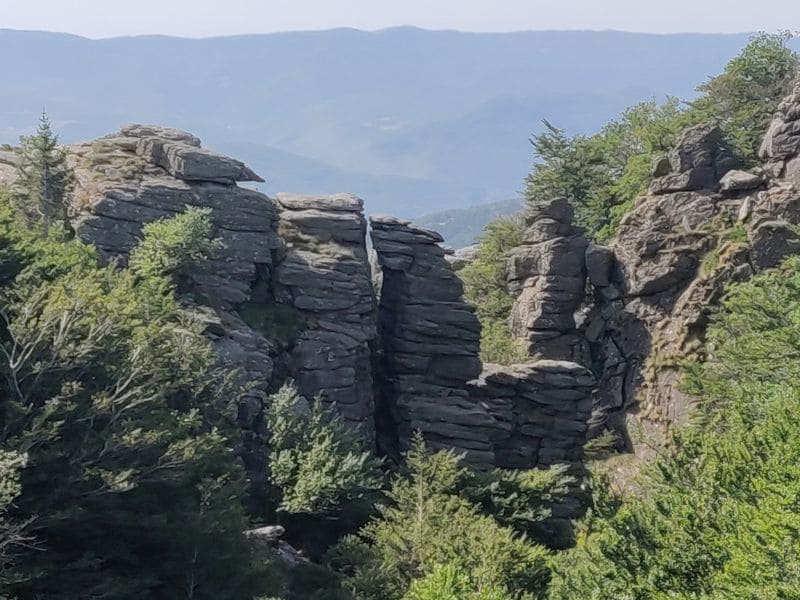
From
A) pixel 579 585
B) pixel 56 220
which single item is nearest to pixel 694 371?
pixel 579 585

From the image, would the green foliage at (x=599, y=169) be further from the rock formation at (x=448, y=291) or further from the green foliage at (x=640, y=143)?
the rock formation at (x=448, y=291)

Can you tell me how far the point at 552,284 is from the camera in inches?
1738

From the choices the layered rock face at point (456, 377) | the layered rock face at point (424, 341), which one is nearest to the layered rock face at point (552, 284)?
the layered rock face at point (456, 377)

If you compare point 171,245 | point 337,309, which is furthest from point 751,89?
point 171,245

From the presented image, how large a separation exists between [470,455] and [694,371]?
10.6 m

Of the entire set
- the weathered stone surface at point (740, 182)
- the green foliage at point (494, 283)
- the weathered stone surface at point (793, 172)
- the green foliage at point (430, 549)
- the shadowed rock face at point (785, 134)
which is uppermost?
the shadowed rock face at point (785, 134)

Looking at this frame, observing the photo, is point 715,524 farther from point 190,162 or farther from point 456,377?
point 190,162

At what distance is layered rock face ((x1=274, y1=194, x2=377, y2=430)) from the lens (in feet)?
116

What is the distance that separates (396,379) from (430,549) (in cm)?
1417

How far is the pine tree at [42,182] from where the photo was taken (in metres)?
33.9

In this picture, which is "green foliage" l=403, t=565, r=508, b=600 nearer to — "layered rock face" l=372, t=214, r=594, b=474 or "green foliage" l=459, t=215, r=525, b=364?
"layered rock face" l=372, t=214, r=594, b=474

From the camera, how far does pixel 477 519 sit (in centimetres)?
2897

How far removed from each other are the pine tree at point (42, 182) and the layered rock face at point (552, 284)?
75.2ft

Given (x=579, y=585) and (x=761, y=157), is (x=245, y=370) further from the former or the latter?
(x=761, y=157)
